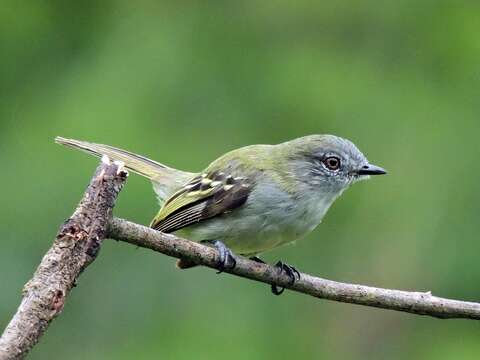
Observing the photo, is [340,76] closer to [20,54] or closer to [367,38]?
[367,38]

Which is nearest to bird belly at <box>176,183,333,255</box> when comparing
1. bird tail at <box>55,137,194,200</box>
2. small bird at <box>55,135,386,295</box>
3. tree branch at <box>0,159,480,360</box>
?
small bird at <box>55,135,386,295</box>

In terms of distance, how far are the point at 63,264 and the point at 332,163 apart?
317 centimetres

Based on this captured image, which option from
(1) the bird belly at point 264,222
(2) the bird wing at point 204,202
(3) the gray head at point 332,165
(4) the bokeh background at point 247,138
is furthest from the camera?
(4) the bokeh background at point 247,138

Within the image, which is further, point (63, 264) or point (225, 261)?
point (225, 261)

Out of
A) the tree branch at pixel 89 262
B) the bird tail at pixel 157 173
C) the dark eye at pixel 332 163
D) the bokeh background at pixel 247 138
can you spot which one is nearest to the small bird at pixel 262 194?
the dark eye at pixel 332 163

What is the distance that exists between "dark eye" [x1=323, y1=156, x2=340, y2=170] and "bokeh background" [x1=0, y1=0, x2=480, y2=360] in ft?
6.03

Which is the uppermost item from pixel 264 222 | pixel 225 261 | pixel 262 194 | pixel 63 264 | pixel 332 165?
pixel 332 165

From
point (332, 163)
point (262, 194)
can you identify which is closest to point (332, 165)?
point (332, 163)

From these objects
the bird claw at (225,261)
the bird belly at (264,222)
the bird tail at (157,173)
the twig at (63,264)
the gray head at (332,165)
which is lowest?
the twig at (63,264)

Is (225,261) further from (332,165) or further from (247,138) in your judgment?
(247,138)

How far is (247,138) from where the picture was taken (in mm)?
8945

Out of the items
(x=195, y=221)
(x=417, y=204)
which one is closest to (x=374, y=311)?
(x=417, y=204)

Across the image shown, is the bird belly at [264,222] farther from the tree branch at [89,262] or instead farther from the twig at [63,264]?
the twig at [63,264]

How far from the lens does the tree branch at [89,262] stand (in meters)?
3.19
